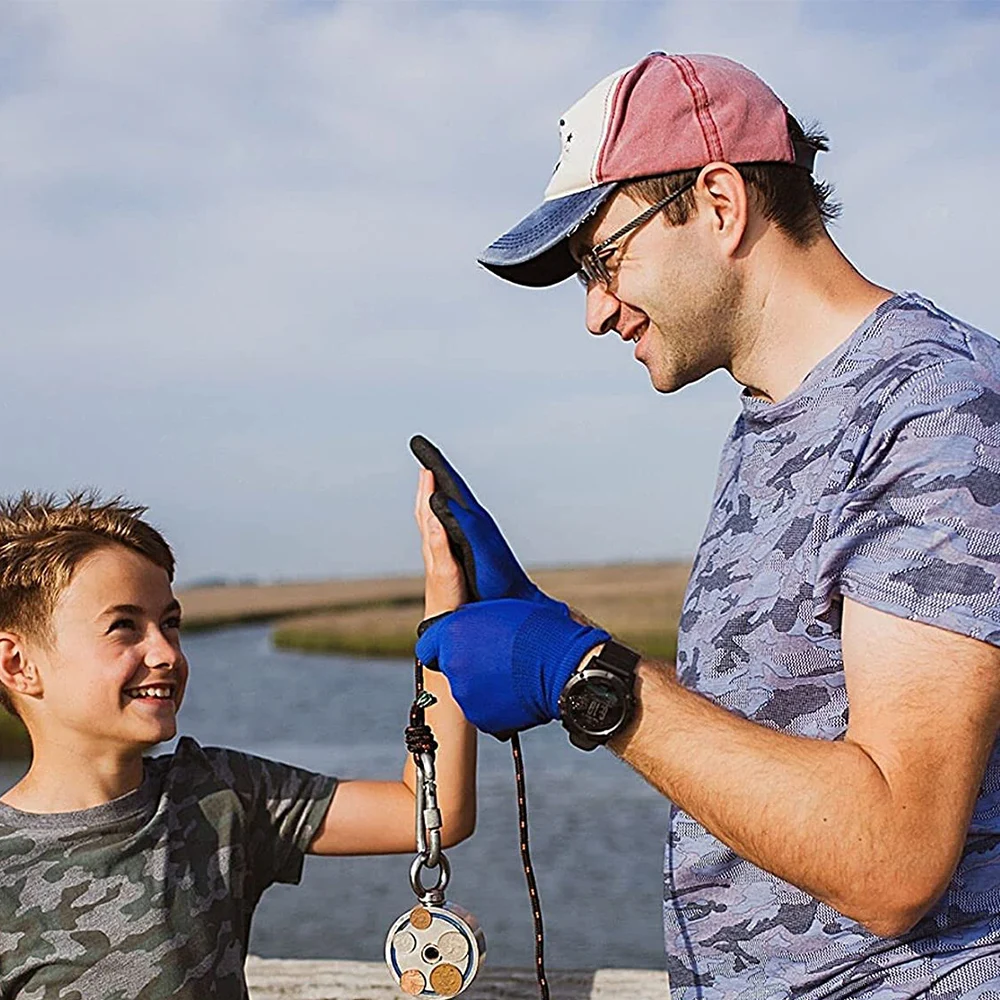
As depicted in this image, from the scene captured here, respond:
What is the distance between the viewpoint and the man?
1.91m

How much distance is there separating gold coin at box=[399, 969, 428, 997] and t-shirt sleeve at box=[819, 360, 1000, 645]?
1104 mm

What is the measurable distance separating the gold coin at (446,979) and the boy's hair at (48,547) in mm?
1137

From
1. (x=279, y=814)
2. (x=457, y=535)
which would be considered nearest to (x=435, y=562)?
(x=457, y=535)

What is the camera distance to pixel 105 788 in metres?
3.12

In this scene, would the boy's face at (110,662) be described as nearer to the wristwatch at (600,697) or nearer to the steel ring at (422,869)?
the steel ring at (422,869)

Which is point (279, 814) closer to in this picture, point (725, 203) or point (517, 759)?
point (517, 759)

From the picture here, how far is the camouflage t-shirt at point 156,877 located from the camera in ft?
9.61

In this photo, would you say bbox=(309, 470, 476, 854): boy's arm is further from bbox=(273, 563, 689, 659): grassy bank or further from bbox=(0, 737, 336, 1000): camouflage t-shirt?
bbox=(273, 563, 689, 659): grassy bank

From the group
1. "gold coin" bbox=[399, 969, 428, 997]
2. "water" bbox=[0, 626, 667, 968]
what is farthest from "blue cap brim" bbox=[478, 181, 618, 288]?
"water" bbox=[0, 626, 667, 968]

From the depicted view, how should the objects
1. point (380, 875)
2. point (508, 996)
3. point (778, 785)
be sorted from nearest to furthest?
point (778, 785) → point (508, 996) → point (380, 875)

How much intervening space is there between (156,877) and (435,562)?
94cm

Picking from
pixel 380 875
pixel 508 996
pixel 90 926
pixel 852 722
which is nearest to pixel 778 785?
pixel 852 722

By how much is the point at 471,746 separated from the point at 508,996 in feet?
3.15

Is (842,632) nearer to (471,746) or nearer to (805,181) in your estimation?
(805,181)
